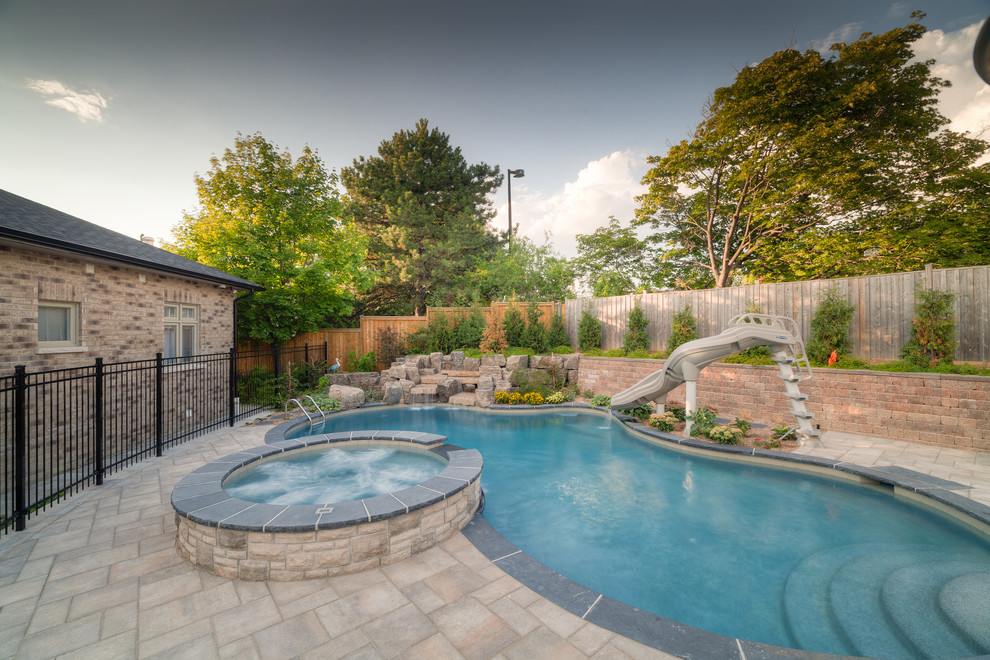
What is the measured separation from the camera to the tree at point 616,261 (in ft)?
59.6

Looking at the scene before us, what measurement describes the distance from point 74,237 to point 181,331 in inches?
111

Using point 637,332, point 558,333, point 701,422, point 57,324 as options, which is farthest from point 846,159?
point 57,324

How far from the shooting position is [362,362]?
12.9 meters

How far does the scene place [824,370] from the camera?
7477 mm

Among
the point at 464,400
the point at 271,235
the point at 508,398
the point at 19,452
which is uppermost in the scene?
the point at 271,235

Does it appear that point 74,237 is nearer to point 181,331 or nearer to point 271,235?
point 181,331

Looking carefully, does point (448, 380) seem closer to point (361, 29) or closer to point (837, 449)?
point (837, 449)

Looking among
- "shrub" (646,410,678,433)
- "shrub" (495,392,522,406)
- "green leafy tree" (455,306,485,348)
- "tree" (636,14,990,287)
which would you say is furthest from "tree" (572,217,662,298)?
"shrub" (646,410,678,433)

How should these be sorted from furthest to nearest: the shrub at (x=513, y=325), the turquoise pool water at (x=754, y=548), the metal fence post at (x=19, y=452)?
the shrub at (x=513, y=325), the metal fence post at (x=19, y=452), the turquoise pool water at (x=754, y=548)

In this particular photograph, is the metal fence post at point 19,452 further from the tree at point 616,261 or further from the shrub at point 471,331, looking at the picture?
the tree at point 616,261

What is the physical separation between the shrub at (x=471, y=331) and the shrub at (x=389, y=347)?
6.89 ft

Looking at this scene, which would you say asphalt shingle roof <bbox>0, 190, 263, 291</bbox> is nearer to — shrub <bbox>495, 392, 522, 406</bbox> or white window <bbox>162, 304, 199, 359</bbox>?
white window <bbox>162, 304, 199, 359</bbox>

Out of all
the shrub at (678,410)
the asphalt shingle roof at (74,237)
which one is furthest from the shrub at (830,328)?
the asphalt shingle roof at (74,237)

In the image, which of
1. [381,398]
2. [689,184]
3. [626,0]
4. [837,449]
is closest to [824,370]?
[837,449]
